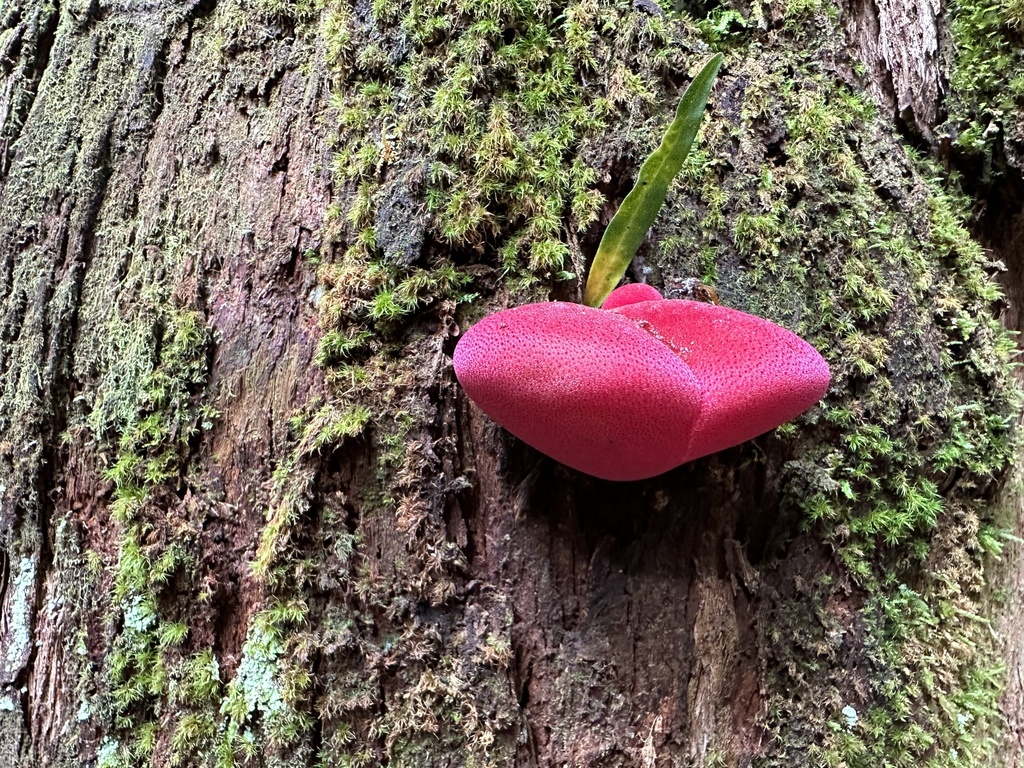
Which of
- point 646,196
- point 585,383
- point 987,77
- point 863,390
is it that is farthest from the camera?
point 987,77

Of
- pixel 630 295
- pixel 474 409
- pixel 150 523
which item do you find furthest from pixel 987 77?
pixel 150 523

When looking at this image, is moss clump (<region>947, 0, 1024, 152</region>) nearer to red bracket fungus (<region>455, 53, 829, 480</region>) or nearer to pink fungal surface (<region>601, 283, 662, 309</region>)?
red bracket fungus (<region>455, 53, 829, 480</region>)

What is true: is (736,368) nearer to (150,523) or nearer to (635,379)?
(635,379)

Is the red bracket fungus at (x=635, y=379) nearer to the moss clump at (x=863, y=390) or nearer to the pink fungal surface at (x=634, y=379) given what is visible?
the pink fungal surface at (x=634, y=379)

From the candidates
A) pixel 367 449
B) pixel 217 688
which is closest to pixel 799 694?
pixel 367 449

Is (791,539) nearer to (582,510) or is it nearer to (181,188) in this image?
(582,510)

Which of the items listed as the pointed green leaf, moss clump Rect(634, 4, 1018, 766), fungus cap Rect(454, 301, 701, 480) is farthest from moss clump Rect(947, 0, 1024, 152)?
fungus cap Rect(454, 301, 701, 480)

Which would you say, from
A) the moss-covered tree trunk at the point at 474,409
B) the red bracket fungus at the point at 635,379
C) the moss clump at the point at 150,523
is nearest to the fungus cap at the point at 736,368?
the red bracket fungus at the point at 635,379

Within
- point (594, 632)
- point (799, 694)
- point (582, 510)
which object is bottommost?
point (799, 694)
